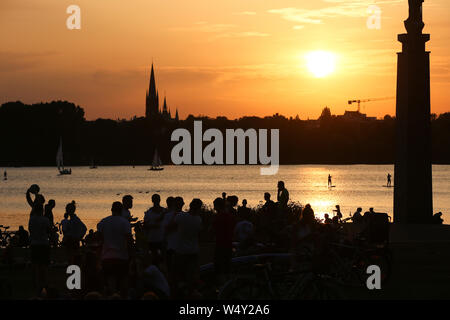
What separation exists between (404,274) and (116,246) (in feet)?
26.2

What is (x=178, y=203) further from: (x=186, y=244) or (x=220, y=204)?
(x=186, y=244)

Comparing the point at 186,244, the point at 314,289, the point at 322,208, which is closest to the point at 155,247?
the point at 186,244

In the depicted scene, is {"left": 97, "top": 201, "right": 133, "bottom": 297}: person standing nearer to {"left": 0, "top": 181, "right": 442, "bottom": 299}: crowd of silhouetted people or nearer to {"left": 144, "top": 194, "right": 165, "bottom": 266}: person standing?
{"left": 0, "top": 181, "right": 442, "bottom": 299}: crowd of silhouetted people

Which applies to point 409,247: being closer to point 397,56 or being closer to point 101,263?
point 397,56

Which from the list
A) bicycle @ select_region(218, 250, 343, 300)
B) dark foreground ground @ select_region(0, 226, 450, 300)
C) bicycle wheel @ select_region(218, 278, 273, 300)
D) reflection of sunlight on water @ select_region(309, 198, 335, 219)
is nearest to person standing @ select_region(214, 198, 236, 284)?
dark foreground ground @ select_region(0, 226, 450, 300)

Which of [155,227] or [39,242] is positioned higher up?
[155,227]

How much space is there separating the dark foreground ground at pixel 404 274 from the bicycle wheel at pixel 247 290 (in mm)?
4212

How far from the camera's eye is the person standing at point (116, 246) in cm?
1295

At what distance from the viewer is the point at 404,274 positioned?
1850 centimetres

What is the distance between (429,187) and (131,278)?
63.3 ft

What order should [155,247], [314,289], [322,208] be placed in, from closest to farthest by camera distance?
[314,289], [155,247], [322,208]

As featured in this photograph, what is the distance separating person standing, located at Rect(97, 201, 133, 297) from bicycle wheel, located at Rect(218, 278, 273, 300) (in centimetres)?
216
